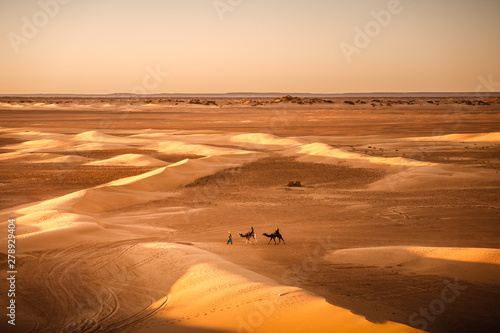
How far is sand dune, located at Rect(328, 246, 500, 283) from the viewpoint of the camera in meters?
9.91

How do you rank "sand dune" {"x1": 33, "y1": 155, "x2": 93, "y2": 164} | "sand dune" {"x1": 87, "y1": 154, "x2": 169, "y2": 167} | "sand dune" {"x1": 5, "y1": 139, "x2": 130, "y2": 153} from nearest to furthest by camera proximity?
"sand dune" {"x1": 87, "y1": 154, "x2": 169, "y2": 167} < "sand dune" {"x1": 33, "y1": 155, "x2": 93, "y2": 164} < "sand dune" {"x1": 5, "y1": 139, "x2": 130, "y2": 153}

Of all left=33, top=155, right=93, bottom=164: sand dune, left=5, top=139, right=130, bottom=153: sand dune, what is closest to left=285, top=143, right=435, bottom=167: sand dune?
left=33, top=155, right=93, bottom=164: sand dune

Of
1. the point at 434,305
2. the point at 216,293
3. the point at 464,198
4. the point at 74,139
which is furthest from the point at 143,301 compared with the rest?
the point at 74,139

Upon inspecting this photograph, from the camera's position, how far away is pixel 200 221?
15.8 metres

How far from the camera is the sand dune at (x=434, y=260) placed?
9.91 meters

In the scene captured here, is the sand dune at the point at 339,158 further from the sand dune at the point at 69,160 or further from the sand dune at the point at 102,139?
the sand dune at the point at 102,139

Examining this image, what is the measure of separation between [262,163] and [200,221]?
1276 cm

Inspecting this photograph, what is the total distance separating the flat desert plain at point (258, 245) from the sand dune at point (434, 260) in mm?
43

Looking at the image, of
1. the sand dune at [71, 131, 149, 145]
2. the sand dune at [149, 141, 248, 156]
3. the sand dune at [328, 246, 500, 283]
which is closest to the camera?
the sand dune at [328, 246, 500, 283]

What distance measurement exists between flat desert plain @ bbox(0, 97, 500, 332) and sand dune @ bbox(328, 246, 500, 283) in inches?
1.7

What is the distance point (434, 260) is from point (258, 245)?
4.53 metres

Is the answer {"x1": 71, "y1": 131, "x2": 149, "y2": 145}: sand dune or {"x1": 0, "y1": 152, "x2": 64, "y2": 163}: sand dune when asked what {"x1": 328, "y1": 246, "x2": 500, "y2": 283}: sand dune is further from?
{"x1": 71, "y1": 131, "x2": 149, "y2": 145}: sand dune

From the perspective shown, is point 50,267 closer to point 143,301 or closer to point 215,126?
point 143,301

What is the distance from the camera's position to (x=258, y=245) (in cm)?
1277
